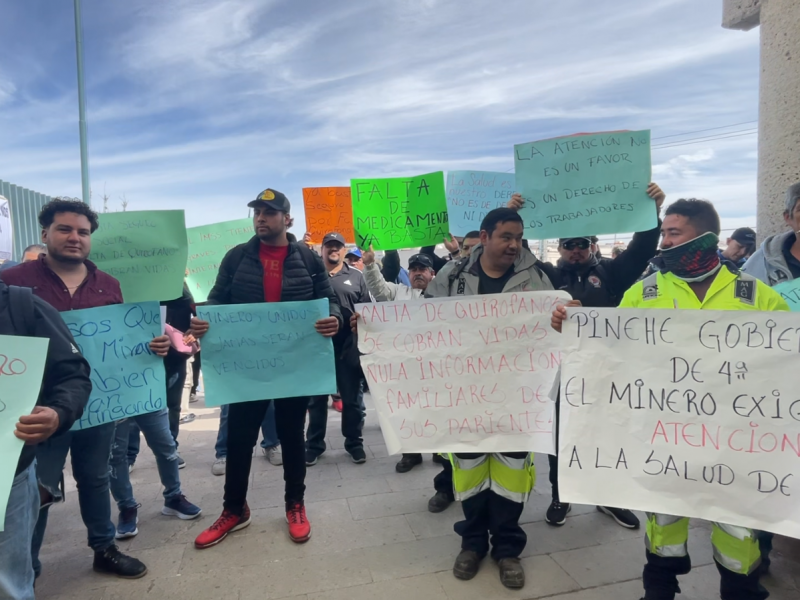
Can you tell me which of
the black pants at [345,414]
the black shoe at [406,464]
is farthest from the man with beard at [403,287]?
the black pants at [345,414]

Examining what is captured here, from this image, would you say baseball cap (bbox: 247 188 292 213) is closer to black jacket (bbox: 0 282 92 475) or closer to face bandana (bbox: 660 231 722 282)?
black jacket (bbox: 0 282 92 475)

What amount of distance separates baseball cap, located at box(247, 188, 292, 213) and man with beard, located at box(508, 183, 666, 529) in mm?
1766

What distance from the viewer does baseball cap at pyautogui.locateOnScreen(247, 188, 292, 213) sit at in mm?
3238

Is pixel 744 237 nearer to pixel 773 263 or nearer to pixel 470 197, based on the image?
pixel 773 263

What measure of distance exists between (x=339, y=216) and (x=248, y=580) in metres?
3.77

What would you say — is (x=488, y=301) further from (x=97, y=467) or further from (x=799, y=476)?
(x=97, y=467)

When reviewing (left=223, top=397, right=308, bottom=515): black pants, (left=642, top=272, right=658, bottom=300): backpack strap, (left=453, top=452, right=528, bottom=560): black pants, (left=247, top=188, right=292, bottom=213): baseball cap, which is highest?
(left=247, top=188, right=292, bottom=213): baseball cap

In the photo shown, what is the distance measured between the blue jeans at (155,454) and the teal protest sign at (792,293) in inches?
153

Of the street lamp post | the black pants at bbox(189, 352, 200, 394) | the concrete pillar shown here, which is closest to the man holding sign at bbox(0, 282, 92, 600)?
the concrete pillar

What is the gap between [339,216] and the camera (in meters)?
5.69

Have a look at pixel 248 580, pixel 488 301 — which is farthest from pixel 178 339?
pixel 488 301

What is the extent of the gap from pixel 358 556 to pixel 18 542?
6.05ft

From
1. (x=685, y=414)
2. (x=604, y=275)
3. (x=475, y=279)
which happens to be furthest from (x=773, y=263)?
(x=475, y=279)

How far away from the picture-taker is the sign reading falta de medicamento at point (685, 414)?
212 cm
